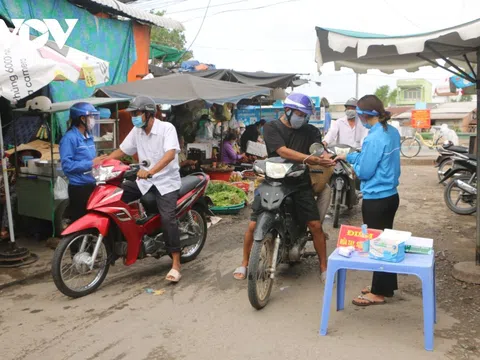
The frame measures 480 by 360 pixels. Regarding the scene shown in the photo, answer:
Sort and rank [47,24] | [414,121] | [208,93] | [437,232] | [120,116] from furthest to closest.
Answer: [414,121] → [120,116] → [208,93] → [437,232] → [47,24]

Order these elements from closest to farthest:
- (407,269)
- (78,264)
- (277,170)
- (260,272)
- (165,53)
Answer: (407,269), (260,272), (277,170), (78,264), (165,53)

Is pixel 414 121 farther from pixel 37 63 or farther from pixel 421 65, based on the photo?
pixel 37 63

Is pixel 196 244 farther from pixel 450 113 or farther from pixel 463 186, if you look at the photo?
pixel 450 113

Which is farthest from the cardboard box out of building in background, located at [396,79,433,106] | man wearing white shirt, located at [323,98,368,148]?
building in background, located at [396,79,433,106]

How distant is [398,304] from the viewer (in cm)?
450

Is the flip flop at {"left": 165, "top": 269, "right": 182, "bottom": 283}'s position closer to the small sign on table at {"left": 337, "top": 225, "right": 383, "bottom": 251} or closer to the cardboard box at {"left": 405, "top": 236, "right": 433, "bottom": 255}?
the small sign on table at {"left": 337, "top": 225, "right": 383, "bottom": 251}

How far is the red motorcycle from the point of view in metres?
4.70

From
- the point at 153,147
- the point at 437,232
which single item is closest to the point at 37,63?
the point at 153,147

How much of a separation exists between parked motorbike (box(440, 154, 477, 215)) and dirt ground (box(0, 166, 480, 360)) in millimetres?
2687

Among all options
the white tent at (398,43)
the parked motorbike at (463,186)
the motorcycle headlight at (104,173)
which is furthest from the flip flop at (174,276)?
the parked motorbike at (463,186)

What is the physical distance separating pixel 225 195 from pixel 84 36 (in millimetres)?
4355

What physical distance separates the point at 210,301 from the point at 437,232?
168 inches

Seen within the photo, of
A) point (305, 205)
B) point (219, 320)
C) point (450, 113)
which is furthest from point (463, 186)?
point (450, 113)

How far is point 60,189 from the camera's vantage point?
6.54 m
